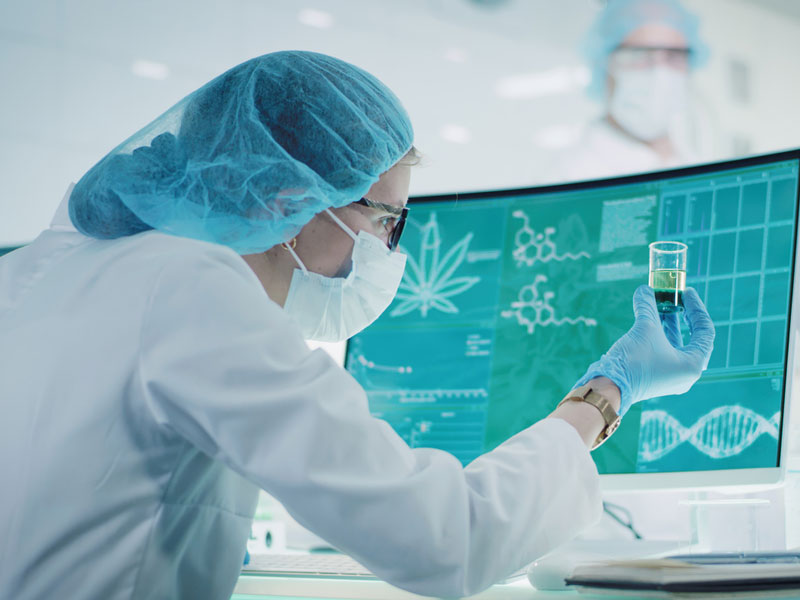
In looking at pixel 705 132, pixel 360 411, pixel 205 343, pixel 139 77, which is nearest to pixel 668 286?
pixel 360 411

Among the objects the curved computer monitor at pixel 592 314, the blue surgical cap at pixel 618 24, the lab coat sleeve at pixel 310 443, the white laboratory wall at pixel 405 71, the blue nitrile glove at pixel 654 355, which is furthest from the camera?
the blue surgical cap at pixel 618 24

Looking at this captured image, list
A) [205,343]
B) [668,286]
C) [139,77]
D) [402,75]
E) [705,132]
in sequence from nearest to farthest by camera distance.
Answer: [205,343] < [668,286] < [139,77] < [402,75] < [705,132]

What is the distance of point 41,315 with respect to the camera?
91 centimetres

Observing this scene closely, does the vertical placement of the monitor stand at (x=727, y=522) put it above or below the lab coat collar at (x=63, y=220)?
below

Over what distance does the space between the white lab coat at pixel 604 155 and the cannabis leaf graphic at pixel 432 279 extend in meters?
1.87

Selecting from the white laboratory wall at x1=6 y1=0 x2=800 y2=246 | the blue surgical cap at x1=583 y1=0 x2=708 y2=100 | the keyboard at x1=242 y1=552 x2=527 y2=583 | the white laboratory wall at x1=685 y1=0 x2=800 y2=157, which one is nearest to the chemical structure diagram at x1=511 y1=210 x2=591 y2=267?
the keyboard at x1=242 y1=552 x2=527 y2=583

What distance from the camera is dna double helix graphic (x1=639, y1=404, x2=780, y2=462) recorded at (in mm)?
1186

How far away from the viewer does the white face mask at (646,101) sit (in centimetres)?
338

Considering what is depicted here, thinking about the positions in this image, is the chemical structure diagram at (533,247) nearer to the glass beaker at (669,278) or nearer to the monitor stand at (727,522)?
the glass beaker at (669,278)

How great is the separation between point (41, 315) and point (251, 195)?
27cm

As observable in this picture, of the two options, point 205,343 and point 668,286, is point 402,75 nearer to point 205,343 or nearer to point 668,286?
point 668,286

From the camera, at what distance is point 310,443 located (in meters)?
0.79

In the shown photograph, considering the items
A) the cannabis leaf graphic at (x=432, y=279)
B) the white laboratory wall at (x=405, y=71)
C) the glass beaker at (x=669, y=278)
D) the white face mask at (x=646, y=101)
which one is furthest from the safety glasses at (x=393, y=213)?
the white face mask at (x=646, y=101)

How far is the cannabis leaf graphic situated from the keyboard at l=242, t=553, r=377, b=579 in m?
0.46
